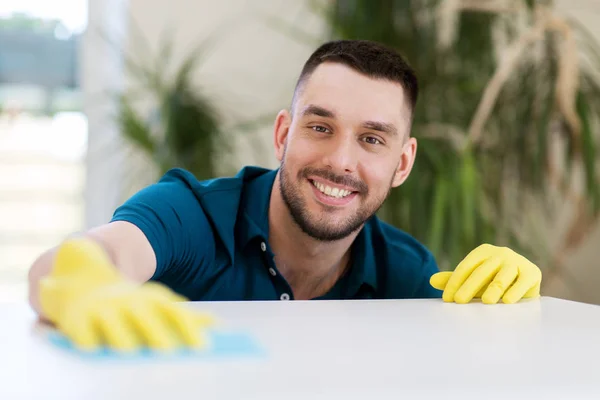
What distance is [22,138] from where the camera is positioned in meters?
3.45

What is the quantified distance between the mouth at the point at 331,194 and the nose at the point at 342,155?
1.6 inches

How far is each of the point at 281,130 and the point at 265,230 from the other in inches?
9.7

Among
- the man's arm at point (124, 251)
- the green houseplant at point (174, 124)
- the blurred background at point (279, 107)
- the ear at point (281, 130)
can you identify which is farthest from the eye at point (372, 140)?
the green houseplant at point (174, 124)

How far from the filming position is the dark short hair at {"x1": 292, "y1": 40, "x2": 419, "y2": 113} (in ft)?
5.15

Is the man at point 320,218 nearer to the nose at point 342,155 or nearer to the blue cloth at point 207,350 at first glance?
the nose at point 342,155

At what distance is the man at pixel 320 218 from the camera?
4.36 ft

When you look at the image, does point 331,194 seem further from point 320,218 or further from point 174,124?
point 174,124

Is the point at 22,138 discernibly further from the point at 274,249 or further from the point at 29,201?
the point at 274,249

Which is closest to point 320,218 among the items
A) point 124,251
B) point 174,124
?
point 124,251

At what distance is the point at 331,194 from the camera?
5.15 ft

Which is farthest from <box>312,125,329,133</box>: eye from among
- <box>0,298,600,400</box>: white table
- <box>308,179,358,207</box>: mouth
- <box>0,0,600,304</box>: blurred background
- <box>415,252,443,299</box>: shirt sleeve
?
<box>0,0,600,304</box>: blurred background

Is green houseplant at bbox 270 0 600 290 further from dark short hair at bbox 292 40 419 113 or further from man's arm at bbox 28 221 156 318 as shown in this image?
man's arm at bbox 28 221 156 318

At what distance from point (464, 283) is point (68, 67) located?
8.73 ft

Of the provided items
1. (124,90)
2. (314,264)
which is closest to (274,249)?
(314,264)
